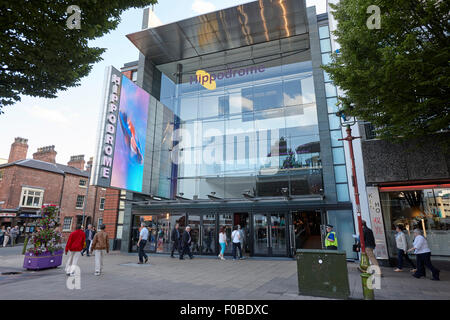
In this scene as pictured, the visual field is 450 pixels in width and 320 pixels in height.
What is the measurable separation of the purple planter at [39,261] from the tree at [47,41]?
19.4 feet

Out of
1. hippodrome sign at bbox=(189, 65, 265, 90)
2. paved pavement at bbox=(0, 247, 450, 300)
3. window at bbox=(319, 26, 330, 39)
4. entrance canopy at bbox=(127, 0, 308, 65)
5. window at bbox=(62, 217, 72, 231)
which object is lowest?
paved pavement at bbox=(0, 247, 450, 300)

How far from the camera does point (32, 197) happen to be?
102 ft

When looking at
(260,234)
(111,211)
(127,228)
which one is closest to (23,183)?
(111,211)

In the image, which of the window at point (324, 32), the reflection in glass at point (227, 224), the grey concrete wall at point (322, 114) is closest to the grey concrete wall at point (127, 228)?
the reflection in glass at point (227, 224)

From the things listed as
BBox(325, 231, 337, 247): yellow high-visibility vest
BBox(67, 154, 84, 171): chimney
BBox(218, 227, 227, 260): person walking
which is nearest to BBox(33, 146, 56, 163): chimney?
BBox(67, 154, 84, 171): chimney

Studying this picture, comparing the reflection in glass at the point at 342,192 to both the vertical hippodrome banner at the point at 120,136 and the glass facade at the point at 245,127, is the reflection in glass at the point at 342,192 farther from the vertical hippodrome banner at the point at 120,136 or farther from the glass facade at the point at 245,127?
the vertical hippodrome banner at the point at 120,136

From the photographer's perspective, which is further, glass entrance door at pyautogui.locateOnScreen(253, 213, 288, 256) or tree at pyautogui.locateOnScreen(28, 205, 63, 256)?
glass entrance door at pyautogui.locateOnScreen(253, 213, 288, 256)

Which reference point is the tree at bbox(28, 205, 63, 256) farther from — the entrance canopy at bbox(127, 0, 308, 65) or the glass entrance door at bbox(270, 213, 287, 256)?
the entrance canopy at bbox(127, 0, 308, 65)

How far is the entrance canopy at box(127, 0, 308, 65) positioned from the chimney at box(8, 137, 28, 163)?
80.9 feet

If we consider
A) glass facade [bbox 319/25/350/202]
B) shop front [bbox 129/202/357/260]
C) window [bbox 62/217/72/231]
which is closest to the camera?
shop front [bbox 129/202/357/260]

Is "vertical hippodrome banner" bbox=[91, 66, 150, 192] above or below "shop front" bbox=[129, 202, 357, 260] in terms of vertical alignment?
above

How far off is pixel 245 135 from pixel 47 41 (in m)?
12.2

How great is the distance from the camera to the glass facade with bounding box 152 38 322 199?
15891mm

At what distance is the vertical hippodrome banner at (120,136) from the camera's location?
14.9 m
